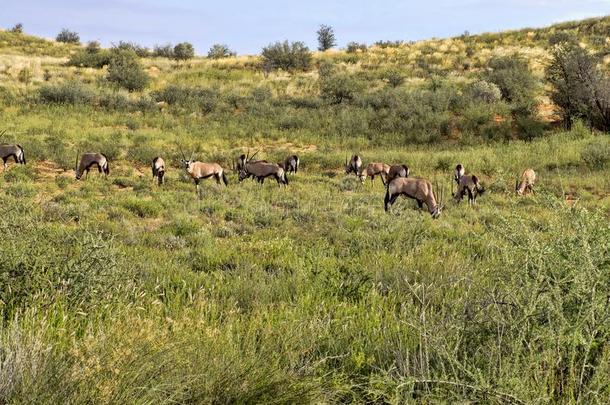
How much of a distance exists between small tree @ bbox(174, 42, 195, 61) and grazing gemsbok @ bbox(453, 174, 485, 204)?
42403 millimetres

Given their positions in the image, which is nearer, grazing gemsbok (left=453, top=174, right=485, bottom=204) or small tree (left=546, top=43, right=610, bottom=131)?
grazing gemsbok (left=453, top=174, right=485, bottom=204)

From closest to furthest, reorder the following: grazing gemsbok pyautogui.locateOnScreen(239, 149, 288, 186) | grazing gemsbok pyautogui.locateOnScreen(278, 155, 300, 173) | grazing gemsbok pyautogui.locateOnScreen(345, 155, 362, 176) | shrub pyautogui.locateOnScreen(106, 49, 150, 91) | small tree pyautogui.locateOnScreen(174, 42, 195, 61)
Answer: grazing gemsbok pyautogui.locateOnScreen(239, 149, 288, 186) < grazing gemsbok pyautogui.locateOnScreen(345, 155, 362, 176) < grazing gemsbok pyautogui.locateOnScreen(278, 155, 300, 173) < shrub pyautogui.locateOnScreen(106, 49, 150, 91) < small tree pyautogui.locateOnScreen(174, 42, 195, 61)

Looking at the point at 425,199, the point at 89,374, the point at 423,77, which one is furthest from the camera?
the point at 423,77

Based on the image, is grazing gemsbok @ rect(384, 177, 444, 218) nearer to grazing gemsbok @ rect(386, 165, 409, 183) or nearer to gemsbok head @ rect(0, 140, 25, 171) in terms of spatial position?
grazing gemsbok @ rect(386, 165, 409, 183)

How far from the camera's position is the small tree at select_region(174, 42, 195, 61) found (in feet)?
169

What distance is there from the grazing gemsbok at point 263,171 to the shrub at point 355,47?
37.3 m

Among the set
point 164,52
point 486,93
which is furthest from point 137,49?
point 486,93

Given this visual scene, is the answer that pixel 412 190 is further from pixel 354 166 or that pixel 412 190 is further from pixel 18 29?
pixel 18 29

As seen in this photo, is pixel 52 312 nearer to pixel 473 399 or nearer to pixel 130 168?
pixel 473 399

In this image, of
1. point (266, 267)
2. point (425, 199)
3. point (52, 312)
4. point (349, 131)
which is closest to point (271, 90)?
point (349, 131)

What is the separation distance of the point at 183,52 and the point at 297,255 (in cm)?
4893

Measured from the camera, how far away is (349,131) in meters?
26.7

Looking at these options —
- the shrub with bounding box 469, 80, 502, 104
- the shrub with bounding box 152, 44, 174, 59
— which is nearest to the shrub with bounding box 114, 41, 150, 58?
the shrub with bounding box 152, 44, 174, 59

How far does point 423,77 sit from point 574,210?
38544mm
